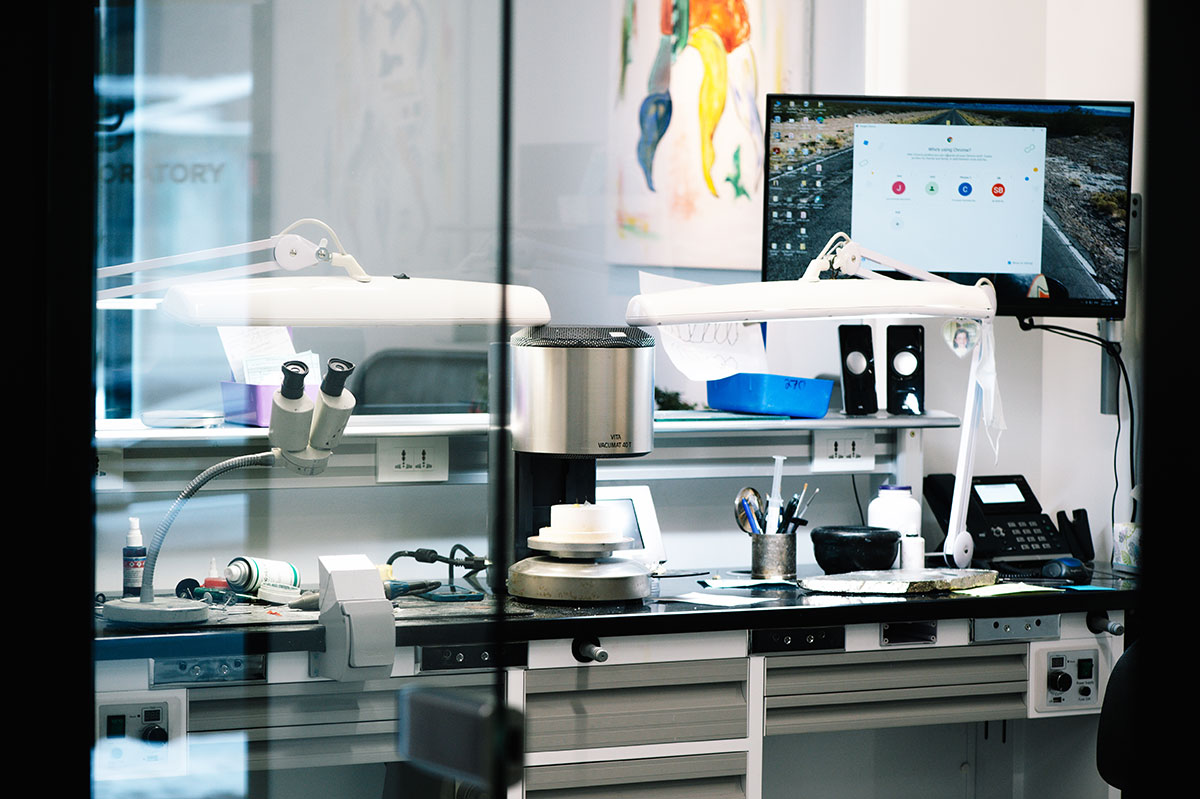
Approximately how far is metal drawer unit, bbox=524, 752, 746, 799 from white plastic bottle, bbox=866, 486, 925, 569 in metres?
0.68

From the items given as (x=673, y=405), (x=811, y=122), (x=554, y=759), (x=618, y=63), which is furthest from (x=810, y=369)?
(x=554, y=759)

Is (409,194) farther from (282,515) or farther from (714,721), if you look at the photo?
(714,721)

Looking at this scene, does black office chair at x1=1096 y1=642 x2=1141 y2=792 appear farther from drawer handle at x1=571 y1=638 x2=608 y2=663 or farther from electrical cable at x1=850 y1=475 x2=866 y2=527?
electrical cable at x1=850 y1=475 x2=866 y2=527

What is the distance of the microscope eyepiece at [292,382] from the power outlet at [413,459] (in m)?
0.17

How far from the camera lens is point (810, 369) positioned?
3031 mm

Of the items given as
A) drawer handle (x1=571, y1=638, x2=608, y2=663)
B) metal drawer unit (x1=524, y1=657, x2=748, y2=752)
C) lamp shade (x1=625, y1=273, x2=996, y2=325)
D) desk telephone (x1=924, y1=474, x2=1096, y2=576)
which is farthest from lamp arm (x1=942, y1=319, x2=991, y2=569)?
drawer handle (x1=571, y1=638, x2=608, y2=663)

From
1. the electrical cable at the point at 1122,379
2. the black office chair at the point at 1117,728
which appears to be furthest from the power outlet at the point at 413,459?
the electrical cable at the point at 1122,379

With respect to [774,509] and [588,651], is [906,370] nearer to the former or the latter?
[774,509]

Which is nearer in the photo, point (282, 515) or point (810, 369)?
point (282, 515)

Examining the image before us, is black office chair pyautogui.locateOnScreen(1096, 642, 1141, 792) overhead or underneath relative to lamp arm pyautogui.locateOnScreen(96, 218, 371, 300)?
underneath

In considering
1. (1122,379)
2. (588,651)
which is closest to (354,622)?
(588,651)

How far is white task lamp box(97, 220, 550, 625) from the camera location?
0.84 metres

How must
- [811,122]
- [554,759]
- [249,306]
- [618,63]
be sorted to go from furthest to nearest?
[618,63]
[811,122]
[554,759]
[249,306]

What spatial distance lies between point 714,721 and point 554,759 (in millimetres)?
320
